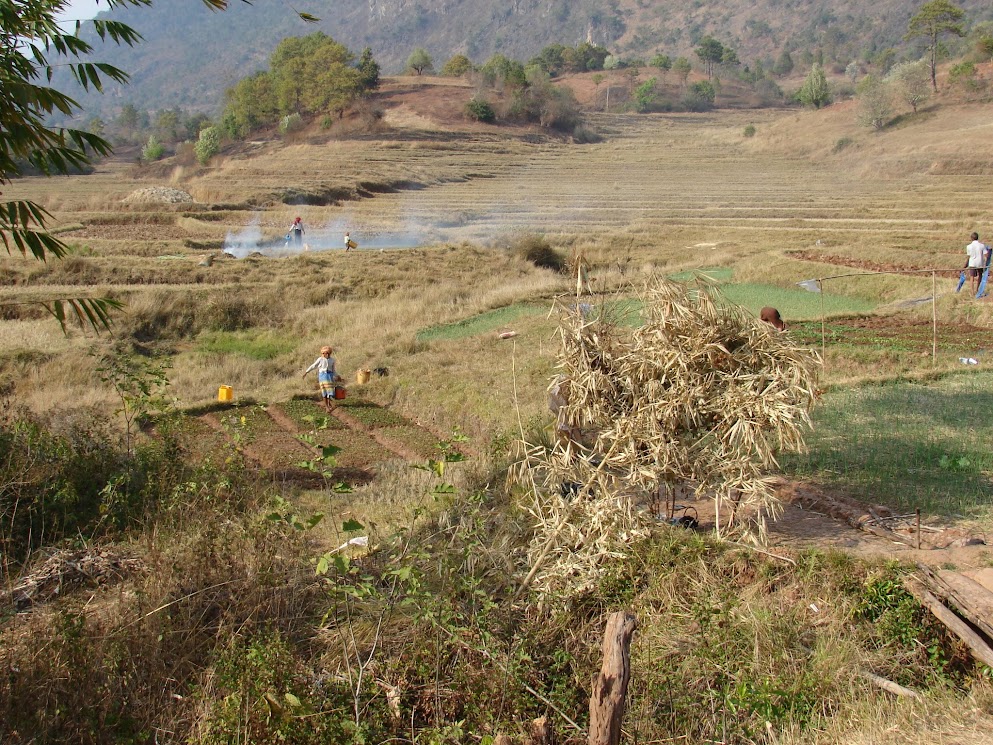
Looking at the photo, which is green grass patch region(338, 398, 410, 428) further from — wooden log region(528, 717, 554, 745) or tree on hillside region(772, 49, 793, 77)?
tree on hillside region(772, 49, 793, 77)

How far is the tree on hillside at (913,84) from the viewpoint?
58.1m

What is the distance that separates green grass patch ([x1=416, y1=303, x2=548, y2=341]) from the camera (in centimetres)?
1853

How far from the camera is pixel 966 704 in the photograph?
5062mm

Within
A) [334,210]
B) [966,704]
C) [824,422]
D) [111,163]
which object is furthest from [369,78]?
[966,704]

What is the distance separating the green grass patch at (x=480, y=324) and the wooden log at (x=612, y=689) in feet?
44.3

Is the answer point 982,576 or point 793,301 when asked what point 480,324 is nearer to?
point 793,301


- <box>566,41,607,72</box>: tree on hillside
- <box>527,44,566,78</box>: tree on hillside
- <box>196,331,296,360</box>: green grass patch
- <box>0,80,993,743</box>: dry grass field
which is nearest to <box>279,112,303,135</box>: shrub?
<box>0,80,993,743</box>: dry grass field

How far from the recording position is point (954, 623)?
18.1 feet

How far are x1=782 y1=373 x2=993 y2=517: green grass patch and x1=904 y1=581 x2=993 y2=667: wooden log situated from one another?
1.78m

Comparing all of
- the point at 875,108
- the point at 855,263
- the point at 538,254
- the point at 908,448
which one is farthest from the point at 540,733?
the point at 875,108

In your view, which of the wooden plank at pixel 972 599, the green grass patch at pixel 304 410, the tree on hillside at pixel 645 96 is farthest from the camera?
the tree on hillside at pixel 645 96

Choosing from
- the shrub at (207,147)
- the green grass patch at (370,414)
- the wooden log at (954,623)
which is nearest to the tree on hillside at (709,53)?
the shrub at (207,147)

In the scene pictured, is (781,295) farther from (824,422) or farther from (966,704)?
(966,704)

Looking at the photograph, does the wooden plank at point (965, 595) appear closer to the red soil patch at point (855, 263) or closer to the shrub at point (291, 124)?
the red soil patch at point (855, 263)
